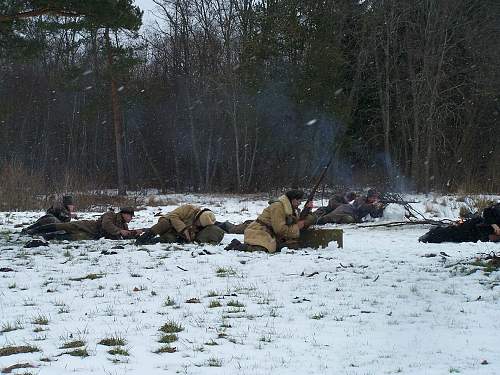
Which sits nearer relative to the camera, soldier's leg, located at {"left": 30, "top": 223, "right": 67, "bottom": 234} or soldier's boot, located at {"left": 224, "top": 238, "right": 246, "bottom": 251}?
soldier's boot, located at {"left": 224, "top": 238, "right": 246, "bottom": 251}

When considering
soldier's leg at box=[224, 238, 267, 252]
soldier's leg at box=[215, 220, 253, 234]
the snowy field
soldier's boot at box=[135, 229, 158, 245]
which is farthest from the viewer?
soldier's leg at box=[215, 220, 253, 234]

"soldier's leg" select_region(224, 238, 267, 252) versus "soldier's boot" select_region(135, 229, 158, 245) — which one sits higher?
"soldier's boot" select_region(135, 229, 158, 245)

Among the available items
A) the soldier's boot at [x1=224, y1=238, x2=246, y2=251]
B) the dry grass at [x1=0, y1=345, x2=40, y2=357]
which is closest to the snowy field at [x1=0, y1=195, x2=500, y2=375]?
the dry grass at [x1=0, y1=345, x2=40, y2=357]

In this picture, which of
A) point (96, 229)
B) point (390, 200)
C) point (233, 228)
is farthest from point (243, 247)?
point (390, 200)

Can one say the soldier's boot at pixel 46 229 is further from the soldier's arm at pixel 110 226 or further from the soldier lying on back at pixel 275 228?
the soldier lying on back at pixel 275 228

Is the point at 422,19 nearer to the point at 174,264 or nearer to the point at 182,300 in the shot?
the point at 174,264

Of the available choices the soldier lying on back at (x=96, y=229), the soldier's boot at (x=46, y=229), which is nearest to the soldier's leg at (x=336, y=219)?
the soldier lying on back at (x=96, y=229)

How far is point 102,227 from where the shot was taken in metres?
13.1

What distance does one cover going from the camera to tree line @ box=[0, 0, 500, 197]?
29266 millimetres

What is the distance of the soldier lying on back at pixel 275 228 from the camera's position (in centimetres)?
1126

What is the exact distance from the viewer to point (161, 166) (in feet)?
129

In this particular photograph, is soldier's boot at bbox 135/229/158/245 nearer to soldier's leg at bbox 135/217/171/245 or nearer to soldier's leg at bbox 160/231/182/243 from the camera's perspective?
soldier's leg at bbox 135/217/171/245

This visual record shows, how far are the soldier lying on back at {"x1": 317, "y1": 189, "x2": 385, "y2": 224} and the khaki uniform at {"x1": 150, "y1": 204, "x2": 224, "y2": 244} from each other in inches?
194

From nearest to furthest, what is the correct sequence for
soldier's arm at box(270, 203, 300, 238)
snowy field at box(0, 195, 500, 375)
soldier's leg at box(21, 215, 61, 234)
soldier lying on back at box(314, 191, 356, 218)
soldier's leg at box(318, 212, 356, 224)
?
snowy field at box(0, 195, 500, 375) → soldier's arm at box(270, 203, 300, 238) → soldier's leg at box(21, 215, 61, 234) → soldier's leg at box(318, 212, 356, 224) → soldier lying on back at box(314, 191, 356, 218)
